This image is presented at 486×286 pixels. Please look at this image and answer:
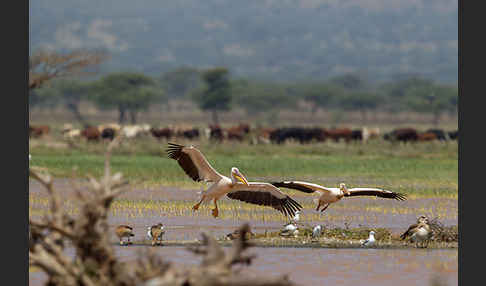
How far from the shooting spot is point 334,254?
1224cm

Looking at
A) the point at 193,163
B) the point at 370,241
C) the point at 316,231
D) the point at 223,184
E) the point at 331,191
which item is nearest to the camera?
the point at 370,241

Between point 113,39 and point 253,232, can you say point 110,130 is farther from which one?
point 113,39

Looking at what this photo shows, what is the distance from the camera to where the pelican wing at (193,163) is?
13195mm

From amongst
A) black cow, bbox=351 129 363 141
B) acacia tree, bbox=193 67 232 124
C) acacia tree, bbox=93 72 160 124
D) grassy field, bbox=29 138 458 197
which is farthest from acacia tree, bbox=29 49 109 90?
acacia tree, bbox=193 67 232 124

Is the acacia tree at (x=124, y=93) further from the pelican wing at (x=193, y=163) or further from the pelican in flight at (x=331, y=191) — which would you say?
the pelican wing at (x=193, y=163)

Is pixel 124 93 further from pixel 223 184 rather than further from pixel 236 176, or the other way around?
pixel 236 176

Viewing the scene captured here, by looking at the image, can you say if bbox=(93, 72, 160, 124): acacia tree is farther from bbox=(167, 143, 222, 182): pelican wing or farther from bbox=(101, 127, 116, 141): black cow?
bbox=(167, 143, 222, 182): pelican wing

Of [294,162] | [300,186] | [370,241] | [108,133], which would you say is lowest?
[370,241]

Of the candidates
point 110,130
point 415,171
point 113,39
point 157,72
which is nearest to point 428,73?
point 157,72

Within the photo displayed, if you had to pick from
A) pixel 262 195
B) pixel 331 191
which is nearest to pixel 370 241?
pixel 331 191

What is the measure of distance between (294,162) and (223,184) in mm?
15057

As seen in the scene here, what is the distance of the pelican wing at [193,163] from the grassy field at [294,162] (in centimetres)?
346

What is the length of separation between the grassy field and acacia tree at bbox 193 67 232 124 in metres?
44.1

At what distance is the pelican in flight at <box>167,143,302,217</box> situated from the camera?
13297mm
